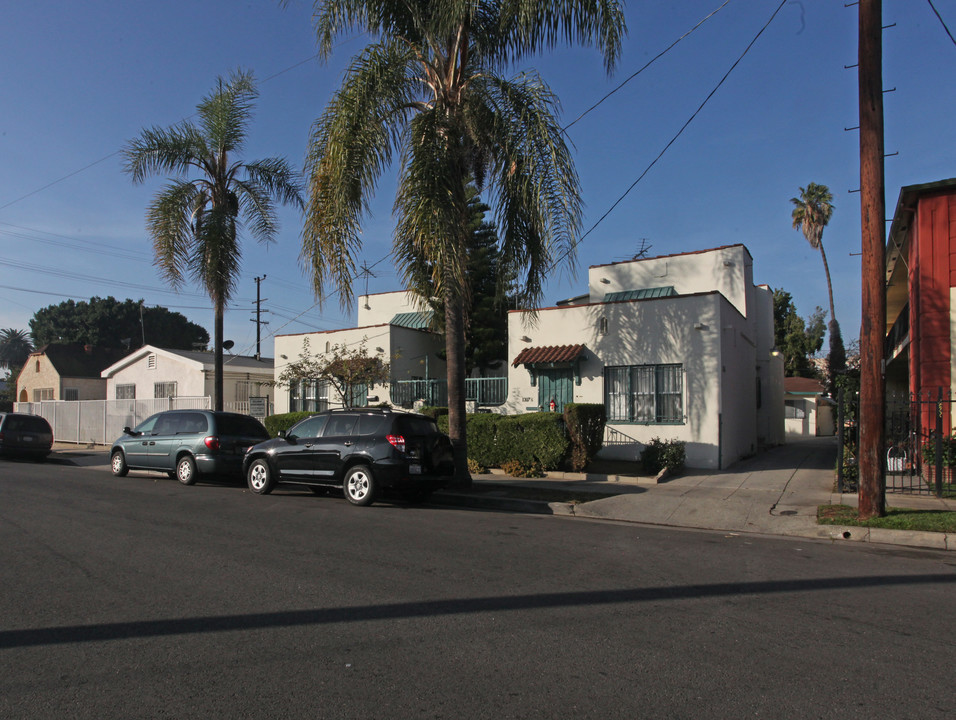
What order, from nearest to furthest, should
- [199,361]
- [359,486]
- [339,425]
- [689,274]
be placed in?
1. [359,486]
2. [339,425]
3. [689,274]
4. [199,361]

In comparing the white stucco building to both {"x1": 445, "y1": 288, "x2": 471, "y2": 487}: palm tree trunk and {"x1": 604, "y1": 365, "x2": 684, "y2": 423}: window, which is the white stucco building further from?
{"x1": 445, "y1": 288, "x2": 471, "y2": 487}: palm tree trunk

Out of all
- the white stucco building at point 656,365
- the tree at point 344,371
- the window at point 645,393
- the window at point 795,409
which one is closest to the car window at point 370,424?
the white stucco building at point 656,365

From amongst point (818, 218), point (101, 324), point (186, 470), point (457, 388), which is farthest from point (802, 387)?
point (101, 324)

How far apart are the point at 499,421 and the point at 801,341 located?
38.1 meters

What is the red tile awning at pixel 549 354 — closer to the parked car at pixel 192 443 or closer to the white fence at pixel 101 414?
the parked car at pixel 192 443

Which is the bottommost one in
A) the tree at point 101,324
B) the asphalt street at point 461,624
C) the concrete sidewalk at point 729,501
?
the concrete sidewalk at point 729,501

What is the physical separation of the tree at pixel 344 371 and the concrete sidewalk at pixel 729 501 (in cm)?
684

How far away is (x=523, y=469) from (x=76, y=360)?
39.9 meters

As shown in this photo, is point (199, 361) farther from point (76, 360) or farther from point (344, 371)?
point (76, 360)

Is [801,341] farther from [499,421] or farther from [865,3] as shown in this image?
[865,3]

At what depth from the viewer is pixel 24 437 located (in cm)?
2211

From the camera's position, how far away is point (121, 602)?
578cm

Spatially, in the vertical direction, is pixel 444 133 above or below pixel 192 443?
above

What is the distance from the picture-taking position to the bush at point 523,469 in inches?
607
